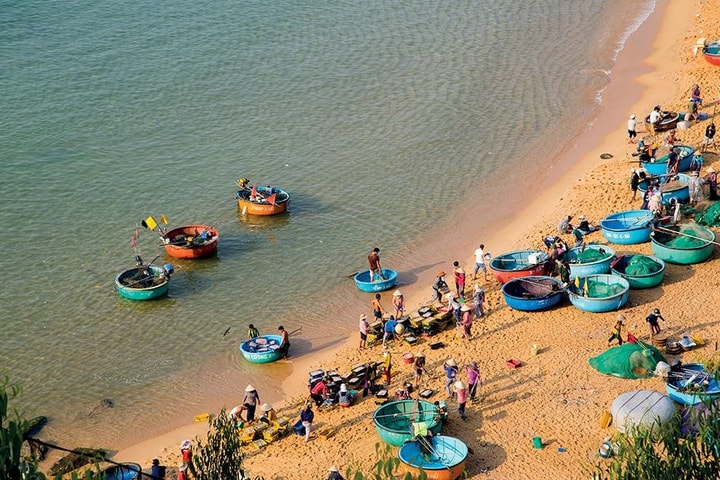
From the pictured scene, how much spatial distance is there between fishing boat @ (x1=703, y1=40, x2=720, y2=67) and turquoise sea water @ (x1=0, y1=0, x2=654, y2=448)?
5.66m

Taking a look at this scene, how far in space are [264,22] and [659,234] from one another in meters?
39.3

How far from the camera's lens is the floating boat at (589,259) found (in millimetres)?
34250

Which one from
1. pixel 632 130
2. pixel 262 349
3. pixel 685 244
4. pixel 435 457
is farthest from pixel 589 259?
pixel 632 130

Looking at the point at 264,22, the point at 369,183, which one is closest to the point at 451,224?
the point at 369,183

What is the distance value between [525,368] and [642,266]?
20.8 feet

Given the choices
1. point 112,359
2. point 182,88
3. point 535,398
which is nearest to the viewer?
point 535,398

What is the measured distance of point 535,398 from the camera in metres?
28.7

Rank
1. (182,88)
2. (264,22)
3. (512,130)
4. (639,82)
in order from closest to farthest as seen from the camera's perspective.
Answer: (512,130) < (639,82) < (182,88) < (264,22)

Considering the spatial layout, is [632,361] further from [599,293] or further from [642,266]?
[642,266]

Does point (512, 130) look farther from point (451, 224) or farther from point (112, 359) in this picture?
point (112, 359)

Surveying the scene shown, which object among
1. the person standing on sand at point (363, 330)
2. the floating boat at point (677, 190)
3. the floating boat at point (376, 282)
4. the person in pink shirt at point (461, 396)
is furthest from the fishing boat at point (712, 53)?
the person in pink shirt at point (461, 396)

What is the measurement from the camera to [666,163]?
4059 cm

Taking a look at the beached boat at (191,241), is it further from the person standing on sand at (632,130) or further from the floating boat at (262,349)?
the person standing on sand at (632,130)

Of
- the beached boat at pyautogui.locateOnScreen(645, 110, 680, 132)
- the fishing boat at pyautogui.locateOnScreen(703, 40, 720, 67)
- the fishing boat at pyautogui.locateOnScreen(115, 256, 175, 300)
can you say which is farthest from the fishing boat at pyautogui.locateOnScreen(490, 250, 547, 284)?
the fishing boat at pyautogui.locateOnScreen(703, 40, 720, 67)
